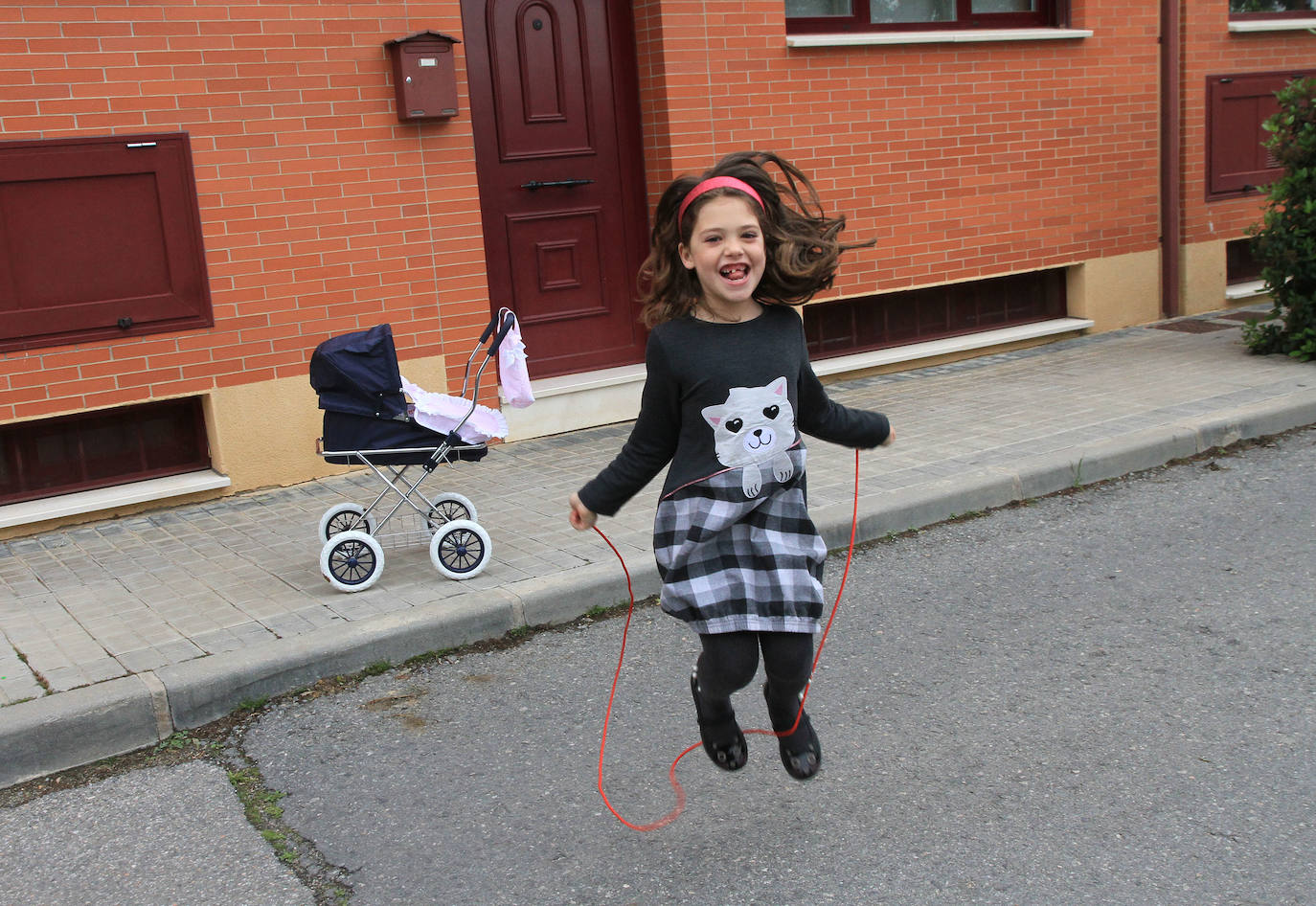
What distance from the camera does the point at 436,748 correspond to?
4145 mm

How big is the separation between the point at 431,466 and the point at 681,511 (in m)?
2.36

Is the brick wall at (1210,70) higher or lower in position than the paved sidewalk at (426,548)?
higher

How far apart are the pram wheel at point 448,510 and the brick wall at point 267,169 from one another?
1.86 m

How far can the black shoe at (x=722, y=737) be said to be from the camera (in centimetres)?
350

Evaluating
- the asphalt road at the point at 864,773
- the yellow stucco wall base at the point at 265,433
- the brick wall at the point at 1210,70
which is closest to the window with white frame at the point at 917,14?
the brick wall at the point at 1210,70

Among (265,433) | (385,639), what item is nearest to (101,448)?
(265,433)

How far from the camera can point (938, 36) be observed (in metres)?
9.35

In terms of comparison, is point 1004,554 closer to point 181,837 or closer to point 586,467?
point 586,467

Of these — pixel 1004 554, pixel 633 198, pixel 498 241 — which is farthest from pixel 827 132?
pixel 1004 554

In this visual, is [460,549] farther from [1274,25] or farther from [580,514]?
[1274,25]

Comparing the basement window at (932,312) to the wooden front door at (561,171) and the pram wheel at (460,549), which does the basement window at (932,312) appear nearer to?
the wooden front door at (561,171)

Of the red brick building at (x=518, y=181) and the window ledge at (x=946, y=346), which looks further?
the window ledge at (x=946, y=346)

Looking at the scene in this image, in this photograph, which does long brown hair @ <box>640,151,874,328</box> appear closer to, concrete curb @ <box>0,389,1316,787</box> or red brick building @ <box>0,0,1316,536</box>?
concrete curb @ <box>0,389,1316,787</box>

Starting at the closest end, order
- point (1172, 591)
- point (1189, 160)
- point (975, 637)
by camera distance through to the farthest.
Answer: point (975, 637) < point (1172, 591) < point (1189, 160)
